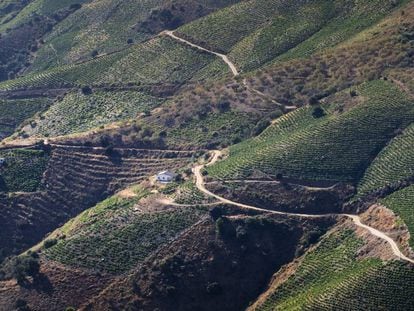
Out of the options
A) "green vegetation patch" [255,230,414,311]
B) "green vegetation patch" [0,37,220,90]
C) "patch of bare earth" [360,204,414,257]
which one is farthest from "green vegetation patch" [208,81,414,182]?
"green vegetation patch" [0,37,220,90]

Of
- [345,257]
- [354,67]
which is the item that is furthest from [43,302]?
[354,67]

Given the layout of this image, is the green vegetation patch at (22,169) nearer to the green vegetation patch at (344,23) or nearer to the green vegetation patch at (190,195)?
the green vegetation patch at (190,195)

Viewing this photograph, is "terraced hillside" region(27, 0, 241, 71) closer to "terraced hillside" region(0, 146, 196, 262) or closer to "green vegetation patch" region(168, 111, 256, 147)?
"green vegetation patch" region(168, 111, 256, 147)

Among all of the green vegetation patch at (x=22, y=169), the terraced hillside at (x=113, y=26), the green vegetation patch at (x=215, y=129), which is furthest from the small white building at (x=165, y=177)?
the terraced hillside at (x=113, y=26)

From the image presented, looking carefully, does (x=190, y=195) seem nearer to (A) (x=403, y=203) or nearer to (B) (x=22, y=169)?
(A) (x=403, y=203)

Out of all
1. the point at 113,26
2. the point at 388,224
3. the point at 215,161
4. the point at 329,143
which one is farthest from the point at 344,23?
the point at 388,224

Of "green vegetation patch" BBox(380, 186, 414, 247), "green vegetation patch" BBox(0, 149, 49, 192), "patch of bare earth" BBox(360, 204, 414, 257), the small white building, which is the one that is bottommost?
"patch of bare earth" BBox(360, 204, 414, 257)
